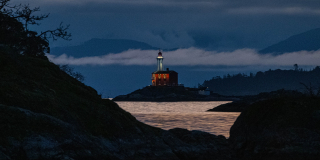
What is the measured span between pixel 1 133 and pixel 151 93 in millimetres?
178372

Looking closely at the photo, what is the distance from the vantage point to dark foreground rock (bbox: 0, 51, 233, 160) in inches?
466

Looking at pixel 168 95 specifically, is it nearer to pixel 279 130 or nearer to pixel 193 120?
pixel 193 120

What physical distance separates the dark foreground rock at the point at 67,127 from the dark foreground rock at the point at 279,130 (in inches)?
48.6

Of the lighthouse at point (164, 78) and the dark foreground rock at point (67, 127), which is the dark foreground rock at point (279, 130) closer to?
the dark foreground rock at point (67, 127)

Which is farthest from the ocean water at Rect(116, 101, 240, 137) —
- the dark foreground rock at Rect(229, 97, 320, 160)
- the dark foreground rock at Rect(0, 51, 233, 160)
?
the dark foreground rock at Rect(0, 51, 233, 160)

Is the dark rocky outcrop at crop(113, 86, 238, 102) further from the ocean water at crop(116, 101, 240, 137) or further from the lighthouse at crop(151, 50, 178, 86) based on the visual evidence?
the ocean water at crop(116, 101, 240, 137)

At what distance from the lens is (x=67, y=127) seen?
1332 cm

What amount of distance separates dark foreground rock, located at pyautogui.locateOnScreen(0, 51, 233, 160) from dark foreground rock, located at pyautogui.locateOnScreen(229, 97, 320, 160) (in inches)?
48.6

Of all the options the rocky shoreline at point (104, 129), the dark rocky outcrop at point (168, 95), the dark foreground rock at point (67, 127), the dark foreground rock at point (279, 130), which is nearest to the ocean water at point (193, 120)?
the dark foreground rock at point (279, 130)

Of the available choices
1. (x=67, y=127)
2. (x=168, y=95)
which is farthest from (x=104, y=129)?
(x=168, y=95)

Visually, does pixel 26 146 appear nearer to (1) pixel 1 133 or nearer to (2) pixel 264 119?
(1) pixel 1 133

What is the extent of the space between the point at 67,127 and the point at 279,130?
24.4ft

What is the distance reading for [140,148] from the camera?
584 inches

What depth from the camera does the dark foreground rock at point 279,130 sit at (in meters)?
13.6
